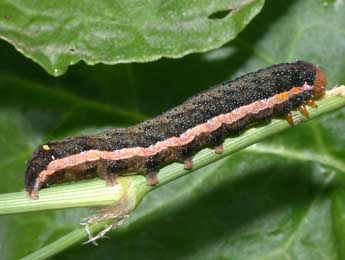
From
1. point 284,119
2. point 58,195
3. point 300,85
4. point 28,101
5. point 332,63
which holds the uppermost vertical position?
point 28,101

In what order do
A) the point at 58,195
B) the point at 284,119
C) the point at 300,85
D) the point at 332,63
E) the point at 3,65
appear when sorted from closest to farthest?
1. the point at 58,195
2. the point at 284,119
3. the point at 300,85
4. the point at 332,63
5. the point at 3,65

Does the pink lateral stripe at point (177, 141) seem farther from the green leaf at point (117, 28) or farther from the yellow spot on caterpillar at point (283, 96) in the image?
the green leaf at point (117, 28)

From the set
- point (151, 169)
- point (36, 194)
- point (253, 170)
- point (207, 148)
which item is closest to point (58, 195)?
point (36, 194)

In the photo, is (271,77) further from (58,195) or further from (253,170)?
(58,195)

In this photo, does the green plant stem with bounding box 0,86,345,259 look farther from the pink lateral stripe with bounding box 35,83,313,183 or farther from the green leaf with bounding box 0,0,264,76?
the green leaf with bounding box 0,0,264,76

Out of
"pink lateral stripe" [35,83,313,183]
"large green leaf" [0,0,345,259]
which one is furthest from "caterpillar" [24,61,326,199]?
"large green leaf" [0,0,345,259]

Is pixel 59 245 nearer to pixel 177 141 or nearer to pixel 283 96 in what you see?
pixel 177 141
